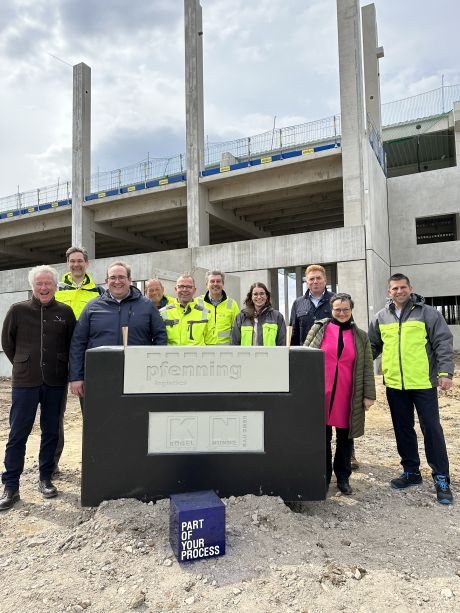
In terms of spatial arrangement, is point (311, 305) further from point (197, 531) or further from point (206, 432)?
point (197, 531)

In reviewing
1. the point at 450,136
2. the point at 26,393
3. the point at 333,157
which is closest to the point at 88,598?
the point at 26,393

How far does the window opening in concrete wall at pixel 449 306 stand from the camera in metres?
17.6

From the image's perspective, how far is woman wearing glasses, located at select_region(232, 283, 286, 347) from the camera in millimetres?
4004

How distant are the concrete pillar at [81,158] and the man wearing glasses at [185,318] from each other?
1740cm

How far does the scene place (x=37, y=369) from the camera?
346 cm

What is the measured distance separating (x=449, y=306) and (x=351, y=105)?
953 cm

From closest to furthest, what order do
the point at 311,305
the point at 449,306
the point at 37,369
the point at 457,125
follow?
1. the point at 37,369
2. the point at 311,305
3. the point at 449,306
4. the point at 457,125

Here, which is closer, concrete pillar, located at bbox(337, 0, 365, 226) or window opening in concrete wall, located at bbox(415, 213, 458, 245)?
concrete pillar, located at bbox(337, 0, 365, 226)

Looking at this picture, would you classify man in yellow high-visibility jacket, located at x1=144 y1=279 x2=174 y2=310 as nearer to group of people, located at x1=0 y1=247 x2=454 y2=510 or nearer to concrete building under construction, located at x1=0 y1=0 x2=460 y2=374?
group of people, located at x1=0 y1=247 x2=454 y2=510

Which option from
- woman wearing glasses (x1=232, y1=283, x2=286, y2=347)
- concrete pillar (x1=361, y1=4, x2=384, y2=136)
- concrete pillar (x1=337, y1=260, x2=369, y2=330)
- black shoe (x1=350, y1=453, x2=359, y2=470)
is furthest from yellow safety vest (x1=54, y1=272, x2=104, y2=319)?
concrete pillar (x1=361, y1=4, x2=384, y2=136)

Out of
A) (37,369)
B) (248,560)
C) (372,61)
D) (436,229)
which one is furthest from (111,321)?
(436,229)

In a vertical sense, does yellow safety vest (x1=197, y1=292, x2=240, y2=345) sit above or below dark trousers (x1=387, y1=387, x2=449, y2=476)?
above

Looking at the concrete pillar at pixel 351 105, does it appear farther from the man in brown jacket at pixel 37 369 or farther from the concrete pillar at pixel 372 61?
the man in brown jacket at pixel 37 369

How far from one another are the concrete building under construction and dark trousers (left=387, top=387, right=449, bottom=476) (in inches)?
332
